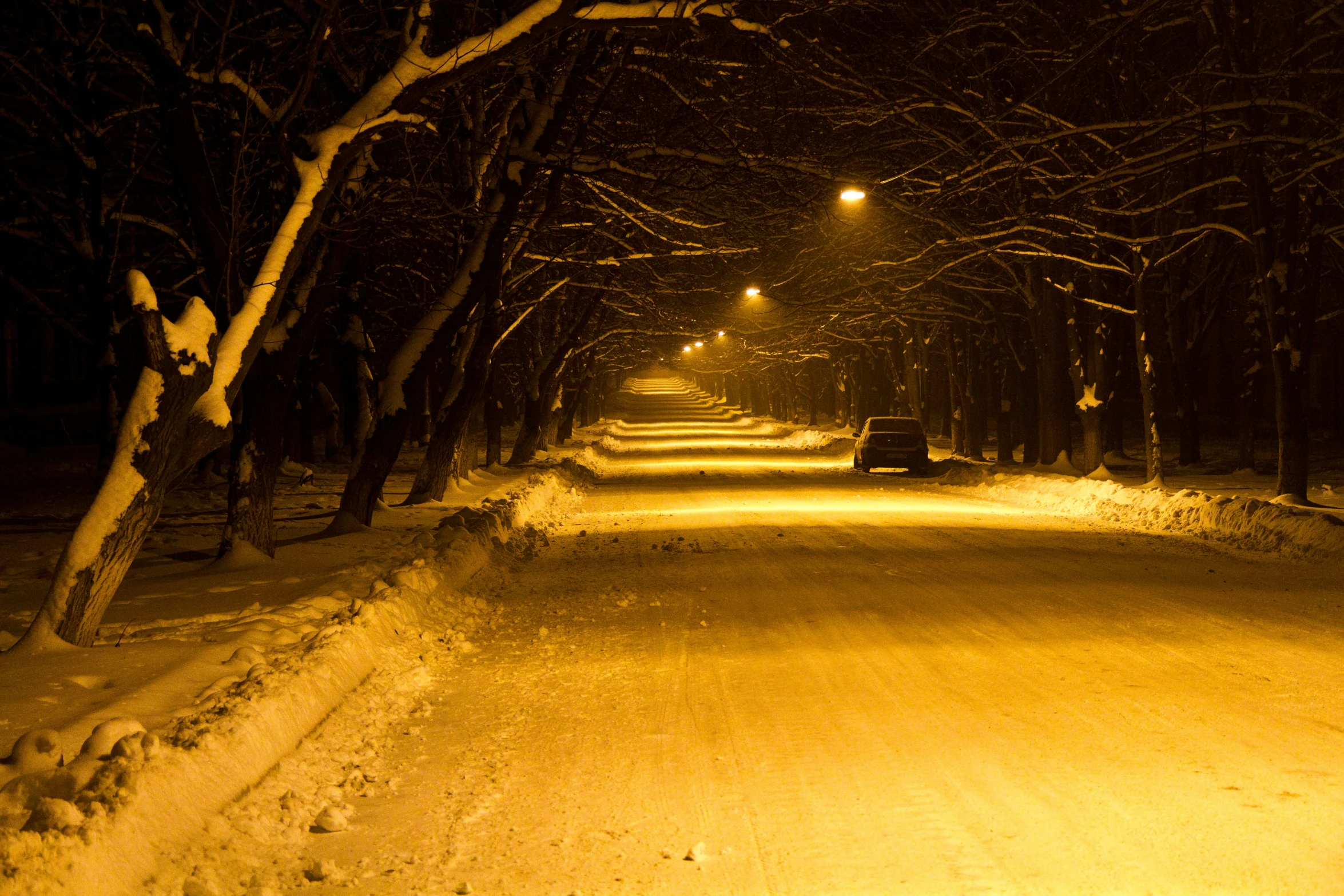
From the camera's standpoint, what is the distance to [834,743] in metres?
6.75

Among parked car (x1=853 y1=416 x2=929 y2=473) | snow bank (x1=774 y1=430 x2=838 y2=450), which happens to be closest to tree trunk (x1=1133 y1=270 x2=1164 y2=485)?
parked car (x1=853 y1=416 x2=929 y2=473)

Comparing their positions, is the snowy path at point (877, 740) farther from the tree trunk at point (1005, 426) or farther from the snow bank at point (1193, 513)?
the tree trunk at point (1005, 426)

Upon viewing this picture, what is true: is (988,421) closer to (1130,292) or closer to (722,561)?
(1130,292)

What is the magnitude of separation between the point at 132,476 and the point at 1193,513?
49.5 feet

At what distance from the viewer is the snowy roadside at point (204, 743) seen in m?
4.38

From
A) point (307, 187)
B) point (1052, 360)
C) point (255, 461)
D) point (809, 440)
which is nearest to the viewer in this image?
point (307, 187)

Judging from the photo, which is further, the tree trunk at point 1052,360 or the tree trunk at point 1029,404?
the tree trunk at point 1029,404

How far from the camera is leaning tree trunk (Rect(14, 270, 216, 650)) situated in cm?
797

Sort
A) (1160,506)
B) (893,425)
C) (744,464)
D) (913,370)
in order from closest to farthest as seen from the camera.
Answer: (1160,506) → (893,425) → (744,464) → (913,370)

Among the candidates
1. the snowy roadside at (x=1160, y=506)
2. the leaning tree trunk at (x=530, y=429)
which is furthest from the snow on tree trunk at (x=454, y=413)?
the leaning tree trunk at (x=530, y=429)

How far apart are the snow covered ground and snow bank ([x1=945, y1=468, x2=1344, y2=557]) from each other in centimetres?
57

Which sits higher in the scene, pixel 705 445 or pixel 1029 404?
pixel 1029 404

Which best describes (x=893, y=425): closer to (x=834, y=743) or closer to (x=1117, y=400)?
(x=1117, y=400)

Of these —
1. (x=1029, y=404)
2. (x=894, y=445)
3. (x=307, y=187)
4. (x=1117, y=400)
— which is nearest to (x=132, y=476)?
(x=307, y=187)
